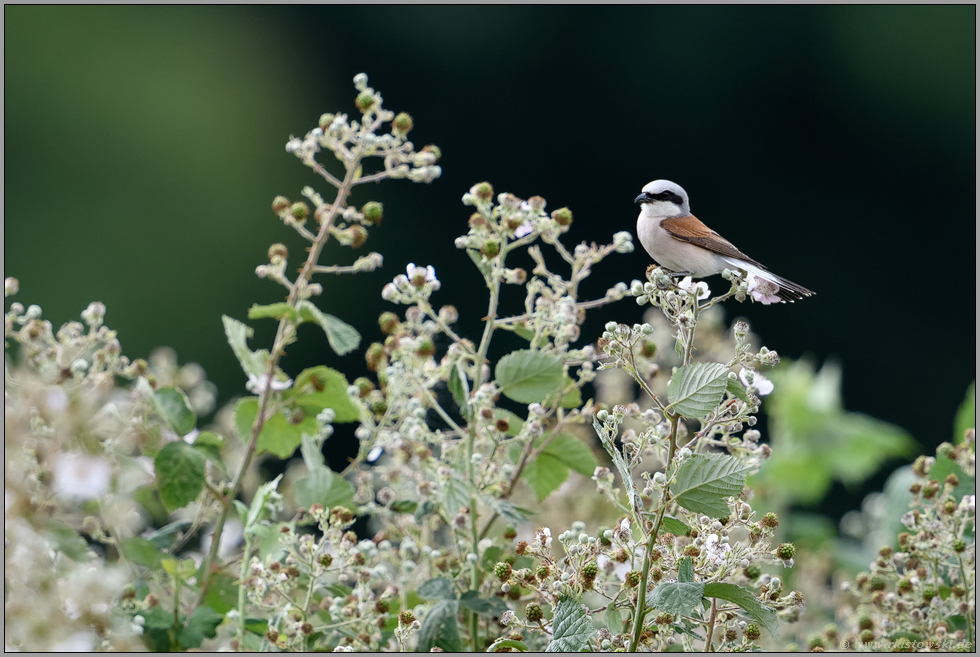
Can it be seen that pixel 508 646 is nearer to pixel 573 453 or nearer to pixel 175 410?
pixel 573 453

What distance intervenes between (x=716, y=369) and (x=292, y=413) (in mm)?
490

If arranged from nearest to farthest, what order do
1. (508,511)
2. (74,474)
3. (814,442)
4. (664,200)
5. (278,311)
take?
(74,474) → (508,511) → (278,311) → (664,200) → (814,442)

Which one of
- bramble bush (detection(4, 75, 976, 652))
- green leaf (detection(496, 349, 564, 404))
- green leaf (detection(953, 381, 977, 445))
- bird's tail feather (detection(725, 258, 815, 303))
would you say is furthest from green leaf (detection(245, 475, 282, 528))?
green leaf (detection(953, 381, 977, 445))

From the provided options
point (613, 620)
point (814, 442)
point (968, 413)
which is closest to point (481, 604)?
point (613, 620)

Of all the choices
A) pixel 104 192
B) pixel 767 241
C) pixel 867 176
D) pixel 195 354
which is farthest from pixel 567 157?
pixel 104 192

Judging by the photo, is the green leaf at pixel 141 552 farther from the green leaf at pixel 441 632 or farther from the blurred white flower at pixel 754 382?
the blurred white flower at pixel 754 382

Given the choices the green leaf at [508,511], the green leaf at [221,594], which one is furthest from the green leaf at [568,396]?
the green leaf at [221,594]

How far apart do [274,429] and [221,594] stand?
17 centimetres

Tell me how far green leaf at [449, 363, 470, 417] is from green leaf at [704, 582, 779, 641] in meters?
0.29

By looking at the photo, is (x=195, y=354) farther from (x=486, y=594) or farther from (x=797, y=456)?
(x=486, y=594)

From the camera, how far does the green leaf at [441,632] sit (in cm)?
69

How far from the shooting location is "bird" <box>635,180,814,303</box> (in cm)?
84

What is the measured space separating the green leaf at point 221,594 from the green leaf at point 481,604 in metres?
0.24

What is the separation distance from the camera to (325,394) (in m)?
0.89
